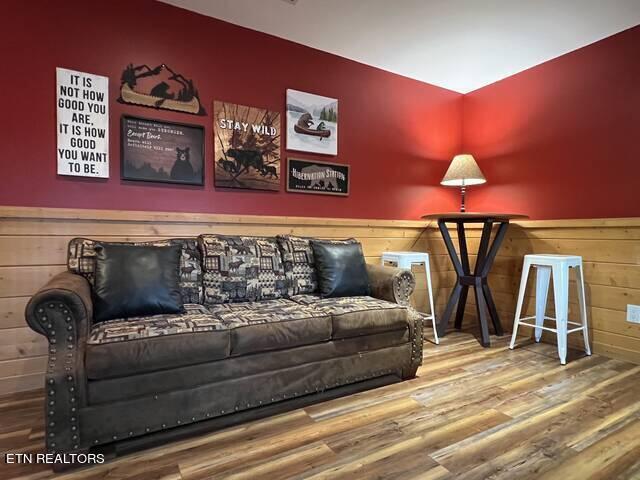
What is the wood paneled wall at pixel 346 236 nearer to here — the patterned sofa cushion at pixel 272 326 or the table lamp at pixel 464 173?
the table lamp at pixel 464 173

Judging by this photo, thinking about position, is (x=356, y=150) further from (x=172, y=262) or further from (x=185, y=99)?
(x=172, y=262)

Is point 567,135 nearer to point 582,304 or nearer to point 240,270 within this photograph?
point 582,304

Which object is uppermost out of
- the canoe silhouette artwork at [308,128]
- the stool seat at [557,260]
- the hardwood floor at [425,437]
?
the canoe silhouette artwork at [308,128]

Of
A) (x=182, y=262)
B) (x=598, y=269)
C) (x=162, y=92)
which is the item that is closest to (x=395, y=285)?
(x=182, y=262)

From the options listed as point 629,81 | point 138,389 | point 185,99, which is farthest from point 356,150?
point 138,389

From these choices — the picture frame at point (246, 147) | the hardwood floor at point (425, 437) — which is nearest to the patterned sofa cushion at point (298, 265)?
the picture frame at point (246, 147)

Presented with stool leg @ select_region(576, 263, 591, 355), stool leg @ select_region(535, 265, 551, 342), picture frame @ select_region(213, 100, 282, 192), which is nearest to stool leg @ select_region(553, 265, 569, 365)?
stool leg @ select_region(576, 263, 591, 355)

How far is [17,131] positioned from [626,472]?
335cm

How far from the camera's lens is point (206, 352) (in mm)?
1612

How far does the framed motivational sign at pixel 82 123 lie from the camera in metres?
2.14

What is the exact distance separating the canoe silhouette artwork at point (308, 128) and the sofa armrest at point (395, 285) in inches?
51.4

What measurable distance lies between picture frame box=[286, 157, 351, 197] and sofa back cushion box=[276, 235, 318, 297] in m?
0.52

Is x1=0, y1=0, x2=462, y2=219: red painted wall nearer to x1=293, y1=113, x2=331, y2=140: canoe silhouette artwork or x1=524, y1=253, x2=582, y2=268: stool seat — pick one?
x1=293, y1=113, x2=331, y2=140: canoe silhouette artwork

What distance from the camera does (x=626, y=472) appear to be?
4.48 feet
